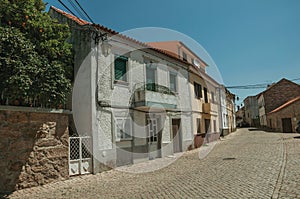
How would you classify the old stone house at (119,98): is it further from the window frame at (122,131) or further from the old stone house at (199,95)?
the old stone house at (199,95)

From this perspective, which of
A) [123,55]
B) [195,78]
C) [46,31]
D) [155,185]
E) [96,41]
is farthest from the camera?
[195,78]

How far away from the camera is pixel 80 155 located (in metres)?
8.38

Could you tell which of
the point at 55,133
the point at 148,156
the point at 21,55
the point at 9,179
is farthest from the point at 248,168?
the point at 21,55

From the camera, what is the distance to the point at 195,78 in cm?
1841

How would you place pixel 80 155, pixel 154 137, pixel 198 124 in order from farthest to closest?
pixel 198 124, pixel 154 137, pixel 80 155

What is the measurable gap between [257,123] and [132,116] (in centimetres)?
5255

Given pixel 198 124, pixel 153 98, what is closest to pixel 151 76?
pixel 153 98

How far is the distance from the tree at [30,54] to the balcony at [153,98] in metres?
4.22

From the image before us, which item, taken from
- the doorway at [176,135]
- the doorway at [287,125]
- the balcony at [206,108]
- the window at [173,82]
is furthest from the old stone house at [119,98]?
the doorway at [287,125]

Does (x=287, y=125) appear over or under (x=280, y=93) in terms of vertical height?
under

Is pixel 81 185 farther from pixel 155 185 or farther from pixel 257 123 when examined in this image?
pixel 257 123

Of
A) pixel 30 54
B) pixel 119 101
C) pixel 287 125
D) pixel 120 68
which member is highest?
pixel 120 68

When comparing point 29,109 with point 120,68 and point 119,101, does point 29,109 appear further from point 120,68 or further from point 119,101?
point 120,68

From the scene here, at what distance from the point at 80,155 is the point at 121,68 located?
4.64 m
